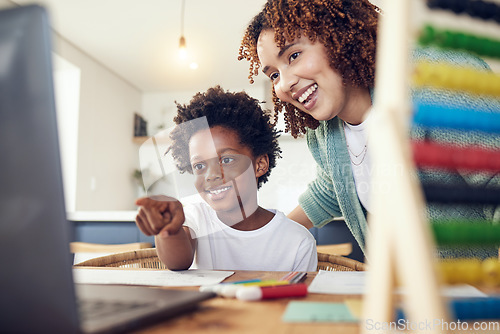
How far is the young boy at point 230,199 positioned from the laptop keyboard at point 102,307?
0.60 m

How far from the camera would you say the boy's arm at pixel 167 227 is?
2.40 ft

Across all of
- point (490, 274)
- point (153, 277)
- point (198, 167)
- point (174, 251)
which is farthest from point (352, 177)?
point (490, 274)

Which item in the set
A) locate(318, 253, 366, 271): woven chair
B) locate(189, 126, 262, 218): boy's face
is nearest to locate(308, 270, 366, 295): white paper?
locate(318, 253, 366, 271): woven chair

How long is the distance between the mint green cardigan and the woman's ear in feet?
0.61

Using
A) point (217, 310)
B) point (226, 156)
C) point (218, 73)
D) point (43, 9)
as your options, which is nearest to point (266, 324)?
point (217, 310)

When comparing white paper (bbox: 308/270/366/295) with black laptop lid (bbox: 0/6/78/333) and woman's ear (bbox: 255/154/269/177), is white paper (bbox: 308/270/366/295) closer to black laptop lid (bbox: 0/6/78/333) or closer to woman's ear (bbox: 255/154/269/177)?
black laptop lid (bbox: 0/6/78/333)

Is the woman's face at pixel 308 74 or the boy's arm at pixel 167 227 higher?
the woman's face at pixel 308 74

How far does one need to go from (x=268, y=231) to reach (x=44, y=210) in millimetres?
945

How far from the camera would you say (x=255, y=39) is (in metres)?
1.18

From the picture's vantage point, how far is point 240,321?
1.33 ft

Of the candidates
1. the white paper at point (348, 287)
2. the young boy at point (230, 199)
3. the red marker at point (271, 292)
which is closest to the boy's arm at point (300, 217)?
the young boy at point (230, 199)

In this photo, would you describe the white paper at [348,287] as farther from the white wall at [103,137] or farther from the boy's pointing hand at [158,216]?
the white wall at [103,137]

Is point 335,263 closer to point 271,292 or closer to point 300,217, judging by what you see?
point 300,217

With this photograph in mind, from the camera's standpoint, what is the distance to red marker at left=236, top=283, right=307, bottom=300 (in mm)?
501
